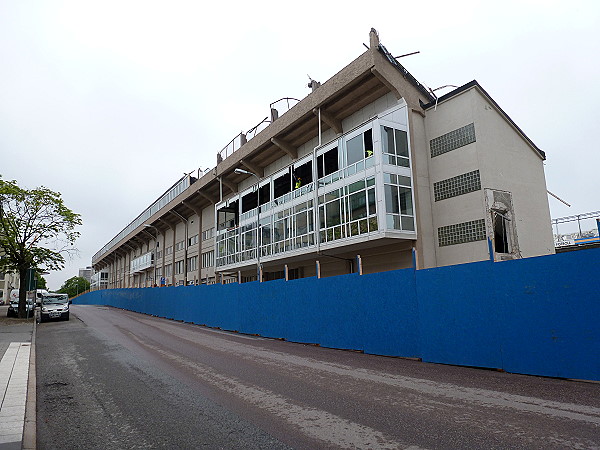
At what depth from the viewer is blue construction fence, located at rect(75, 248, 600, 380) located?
7758 mm

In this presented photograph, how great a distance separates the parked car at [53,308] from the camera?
26.1 meters

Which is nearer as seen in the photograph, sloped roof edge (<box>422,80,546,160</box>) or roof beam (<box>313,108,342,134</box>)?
sloped roof edge (<box>422,80,546,160</box>)

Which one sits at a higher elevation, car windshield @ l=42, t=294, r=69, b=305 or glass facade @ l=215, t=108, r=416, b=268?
glass facade @ l=215, t=108, r=416, b=268

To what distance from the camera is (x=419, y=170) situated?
22.1 m

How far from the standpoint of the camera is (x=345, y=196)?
2209 cm

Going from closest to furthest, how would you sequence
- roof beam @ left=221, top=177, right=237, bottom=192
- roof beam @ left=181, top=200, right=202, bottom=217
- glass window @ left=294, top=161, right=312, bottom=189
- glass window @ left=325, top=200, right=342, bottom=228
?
glass window @ left=325, top=200, right=342, bottom=228 → glass window @ left=294, top=161, right=312, bottom=189 → roof beam @ left=221, top=177, right=237, bottom=192 → roof beam @ left=181, top=200, right=202, bottom=217

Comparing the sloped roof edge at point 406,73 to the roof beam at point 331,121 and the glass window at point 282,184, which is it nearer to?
the roof beam at point 331,121

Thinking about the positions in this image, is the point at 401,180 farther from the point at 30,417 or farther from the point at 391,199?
the point at 30,417

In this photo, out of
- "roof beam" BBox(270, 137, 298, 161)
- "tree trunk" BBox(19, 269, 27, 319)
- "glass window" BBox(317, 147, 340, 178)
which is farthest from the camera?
"roof beam" BBox(270, 137, 298, 161)

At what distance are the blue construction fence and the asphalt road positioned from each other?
19.0 inches

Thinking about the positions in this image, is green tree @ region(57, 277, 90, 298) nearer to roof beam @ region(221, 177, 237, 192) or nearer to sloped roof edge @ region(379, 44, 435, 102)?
roof beam @ region(221, 177, 237, 192)

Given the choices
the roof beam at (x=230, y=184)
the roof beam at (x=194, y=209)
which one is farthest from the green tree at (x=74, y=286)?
the roof beam at (x=230, y=184)

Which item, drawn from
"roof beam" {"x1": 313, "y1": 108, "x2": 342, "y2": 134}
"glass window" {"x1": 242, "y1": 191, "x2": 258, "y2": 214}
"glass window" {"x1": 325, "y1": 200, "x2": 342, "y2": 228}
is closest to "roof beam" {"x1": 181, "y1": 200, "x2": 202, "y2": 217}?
"glass window" {"x1": 242, "y1": 191, "x2": 258, "y2": 214}

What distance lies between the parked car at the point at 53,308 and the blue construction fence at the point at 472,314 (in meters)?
17.5
